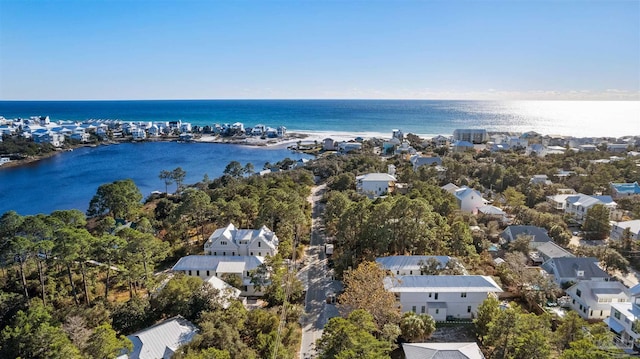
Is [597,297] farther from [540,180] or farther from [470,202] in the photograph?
[540,180]

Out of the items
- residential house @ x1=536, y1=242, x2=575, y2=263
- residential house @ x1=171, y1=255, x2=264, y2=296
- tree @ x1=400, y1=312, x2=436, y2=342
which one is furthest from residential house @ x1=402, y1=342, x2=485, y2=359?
residential house @ x1=536, y1=242, x2=575, y2=263

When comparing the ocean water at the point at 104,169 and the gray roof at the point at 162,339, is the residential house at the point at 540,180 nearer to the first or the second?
the gray roof at the point at 162,339

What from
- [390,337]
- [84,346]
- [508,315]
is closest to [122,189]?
[84,346]

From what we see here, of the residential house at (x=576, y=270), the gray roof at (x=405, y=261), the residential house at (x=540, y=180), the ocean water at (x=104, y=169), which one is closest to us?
the gray roof at (x=405, y=261)

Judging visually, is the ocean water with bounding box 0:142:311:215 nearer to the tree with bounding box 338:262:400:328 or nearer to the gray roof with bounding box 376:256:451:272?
the gray roof with bounding box 376:256:451:272

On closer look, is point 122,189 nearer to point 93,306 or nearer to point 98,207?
point 98,207

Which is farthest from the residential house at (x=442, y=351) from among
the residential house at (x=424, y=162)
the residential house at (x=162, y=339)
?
the residential house at (x=424, y=162)
